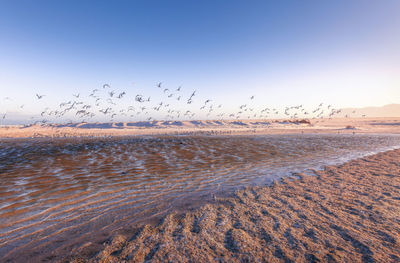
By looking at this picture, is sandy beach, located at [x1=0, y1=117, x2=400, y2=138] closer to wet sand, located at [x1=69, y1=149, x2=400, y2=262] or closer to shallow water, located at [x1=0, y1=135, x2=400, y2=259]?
shallow water, located at [x1=0, y1=135, x2=400, y2=259]

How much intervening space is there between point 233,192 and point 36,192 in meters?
6.73

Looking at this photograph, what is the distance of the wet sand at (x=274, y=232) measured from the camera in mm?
3334

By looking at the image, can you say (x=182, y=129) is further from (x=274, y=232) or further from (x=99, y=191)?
Answer: (x=274, y=232)

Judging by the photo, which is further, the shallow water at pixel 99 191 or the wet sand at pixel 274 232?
the shallow water at pixel 99 191

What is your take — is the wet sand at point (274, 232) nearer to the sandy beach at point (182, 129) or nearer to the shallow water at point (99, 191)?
the shallow water at point (99, 191)

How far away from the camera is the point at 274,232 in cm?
403

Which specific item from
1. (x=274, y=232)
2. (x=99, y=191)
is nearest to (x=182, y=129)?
(x=99, y=191)

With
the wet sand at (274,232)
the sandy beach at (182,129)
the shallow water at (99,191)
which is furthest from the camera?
the sandy beach at (182,129)

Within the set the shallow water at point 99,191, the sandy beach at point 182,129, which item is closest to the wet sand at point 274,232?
the shallow water at point 99,191

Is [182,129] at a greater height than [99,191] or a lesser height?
lesser

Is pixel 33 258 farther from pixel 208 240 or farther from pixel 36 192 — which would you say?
pixel 36 192

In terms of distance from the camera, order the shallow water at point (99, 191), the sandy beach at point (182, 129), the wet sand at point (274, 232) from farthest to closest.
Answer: the sandy beach at point (182, 129), the shallow water at point (99, 191), the wet sand at point (274, 232)

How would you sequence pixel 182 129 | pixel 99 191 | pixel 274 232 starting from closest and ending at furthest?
pixel 274 232
pixel 99 191
pixel 182 129

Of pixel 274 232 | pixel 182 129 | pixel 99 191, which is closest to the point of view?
pixel 274 232
